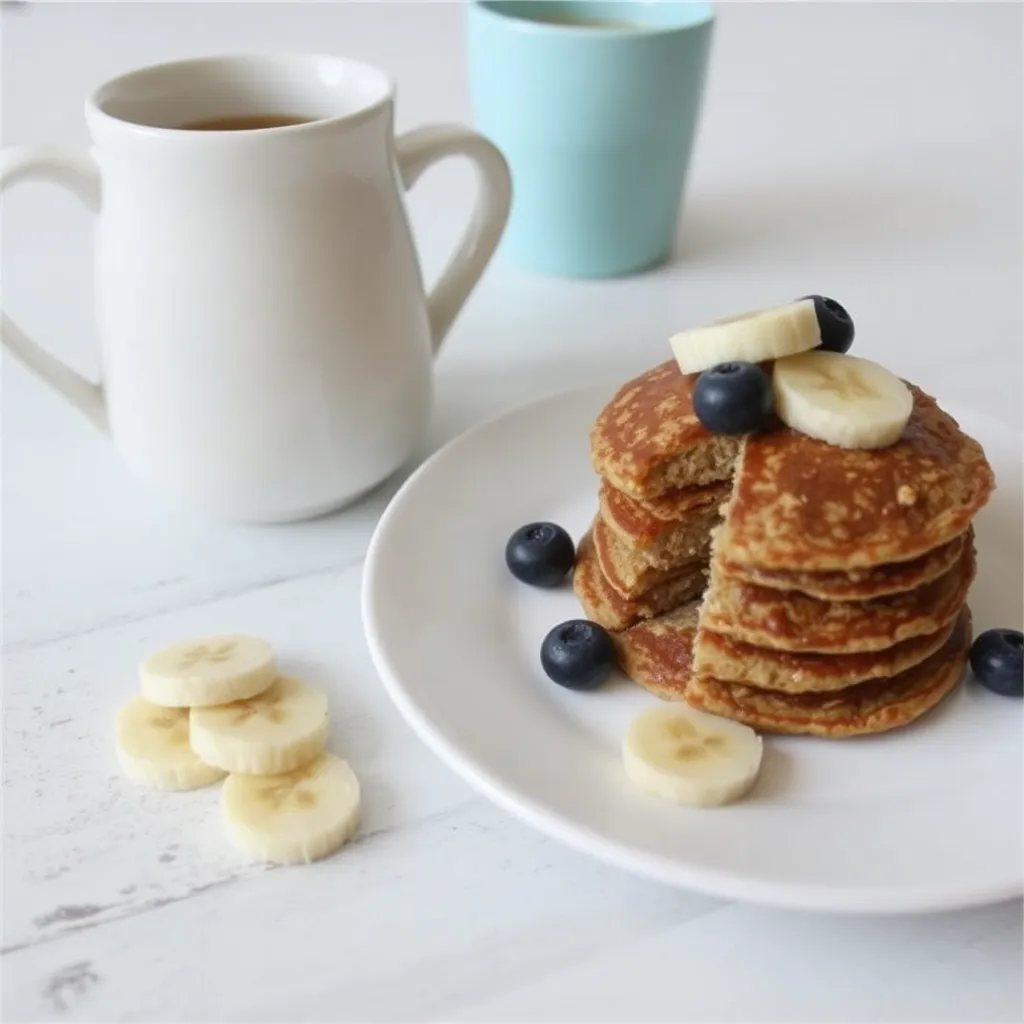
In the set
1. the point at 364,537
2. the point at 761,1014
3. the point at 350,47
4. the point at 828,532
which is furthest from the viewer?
the point at 350,47

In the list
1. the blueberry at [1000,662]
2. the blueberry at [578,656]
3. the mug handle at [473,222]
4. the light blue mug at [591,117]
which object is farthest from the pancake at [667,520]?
the light blue mug at [591,117]

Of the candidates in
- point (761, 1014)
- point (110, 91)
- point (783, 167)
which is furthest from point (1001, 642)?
point (783, 167)

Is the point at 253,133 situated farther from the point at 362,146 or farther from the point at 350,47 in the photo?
the point at 350,47

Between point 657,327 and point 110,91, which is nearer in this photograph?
point 110,91

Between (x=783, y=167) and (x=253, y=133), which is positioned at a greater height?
(x=253, y=133)

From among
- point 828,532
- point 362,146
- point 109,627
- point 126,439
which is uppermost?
point 362,146

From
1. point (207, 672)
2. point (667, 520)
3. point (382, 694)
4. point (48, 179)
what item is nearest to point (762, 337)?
point (667, 520)
